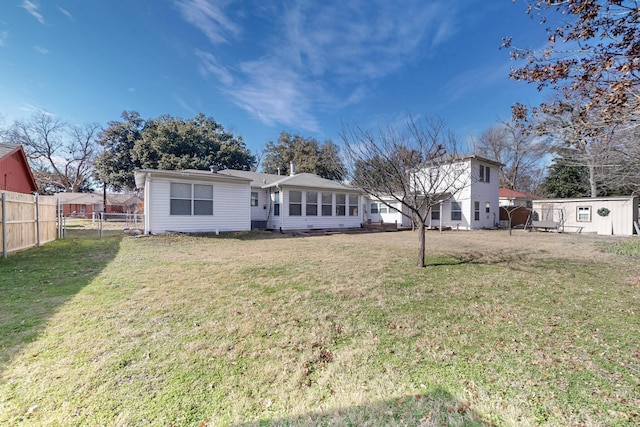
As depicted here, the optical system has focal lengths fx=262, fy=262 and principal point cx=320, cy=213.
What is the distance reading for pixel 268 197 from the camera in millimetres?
16938

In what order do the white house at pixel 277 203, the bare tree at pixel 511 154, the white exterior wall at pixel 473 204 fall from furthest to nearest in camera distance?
the bare tree at pixel 511 154 → the white exterior wall at pixel 473 204 → the white house at pixel 277 203

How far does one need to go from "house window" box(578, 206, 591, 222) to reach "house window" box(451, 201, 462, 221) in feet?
23.1

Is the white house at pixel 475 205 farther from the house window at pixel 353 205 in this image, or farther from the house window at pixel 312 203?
the house window at pixel 312 203

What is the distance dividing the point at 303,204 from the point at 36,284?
38.7 feet

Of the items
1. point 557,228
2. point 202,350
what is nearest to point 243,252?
point 202,350

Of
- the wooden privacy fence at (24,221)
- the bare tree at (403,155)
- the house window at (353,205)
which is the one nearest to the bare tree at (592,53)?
the bare tree at (403,155)

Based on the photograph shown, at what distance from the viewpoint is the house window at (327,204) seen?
54.1ft

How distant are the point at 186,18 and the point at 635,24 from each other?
11818mm

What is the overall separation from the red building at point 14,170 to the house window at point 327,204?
1452 cm

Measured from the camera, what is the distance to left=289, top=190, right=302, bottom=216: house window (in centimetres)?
1530

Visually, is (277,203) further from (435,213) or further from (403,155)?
(435,213)

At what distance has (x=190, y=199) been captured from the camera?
Result: 12383 millimetres

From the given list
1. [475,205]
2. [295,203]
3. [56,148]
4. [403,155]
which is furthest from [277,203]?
[56,148]

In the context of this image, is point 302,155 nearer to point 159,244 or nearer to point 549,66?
point 159,244
